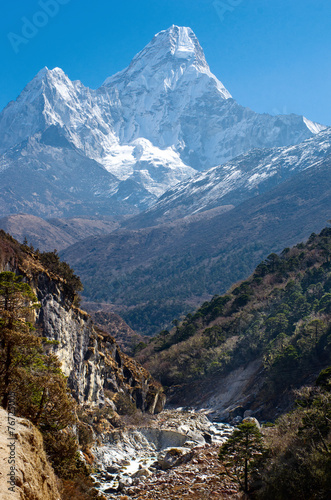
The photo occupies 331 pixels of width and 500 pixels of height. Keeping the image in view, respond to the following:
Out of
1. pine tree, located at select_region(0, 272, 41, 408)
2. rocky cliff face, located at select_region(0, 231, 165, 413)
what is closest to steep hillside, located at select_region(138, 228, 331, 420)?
rocky cliff face, located at select_region(0, 231, 165, 413)

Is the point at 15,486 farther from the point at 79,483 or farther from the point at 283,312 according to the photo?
the point at 283,312

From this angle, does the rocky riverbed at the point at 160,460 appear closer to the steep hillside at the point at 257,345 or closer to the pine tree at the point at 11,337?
the steep hillside at the point at 257,345

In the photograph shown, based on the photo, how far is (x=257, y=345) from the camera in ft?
228

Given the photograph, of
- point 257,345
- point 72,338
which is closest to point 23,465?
point 72,338

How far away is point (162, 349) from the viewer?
89.1 metres

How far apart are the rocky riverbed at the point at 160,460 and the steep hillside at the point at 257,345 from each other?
10784mm

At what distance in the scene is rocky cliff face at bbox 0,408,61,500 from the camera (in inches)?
487

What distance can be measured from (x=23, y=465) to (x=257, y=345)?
195ft

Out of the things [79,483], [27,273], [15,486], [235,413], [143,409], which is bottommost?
[235,413]

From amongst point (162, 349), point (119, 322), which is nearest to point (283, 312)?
point (162, 349)

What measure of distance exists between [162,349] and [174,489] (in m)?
61.0

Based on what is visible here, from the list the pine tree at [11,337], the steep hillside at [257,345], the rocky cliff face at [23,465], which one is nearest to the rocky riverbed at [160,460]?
the steep hillside at [257,345]

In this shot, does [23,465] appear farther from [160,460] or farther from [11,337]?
[160,460]

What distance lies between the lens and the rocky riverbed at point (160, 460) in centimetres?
2864
